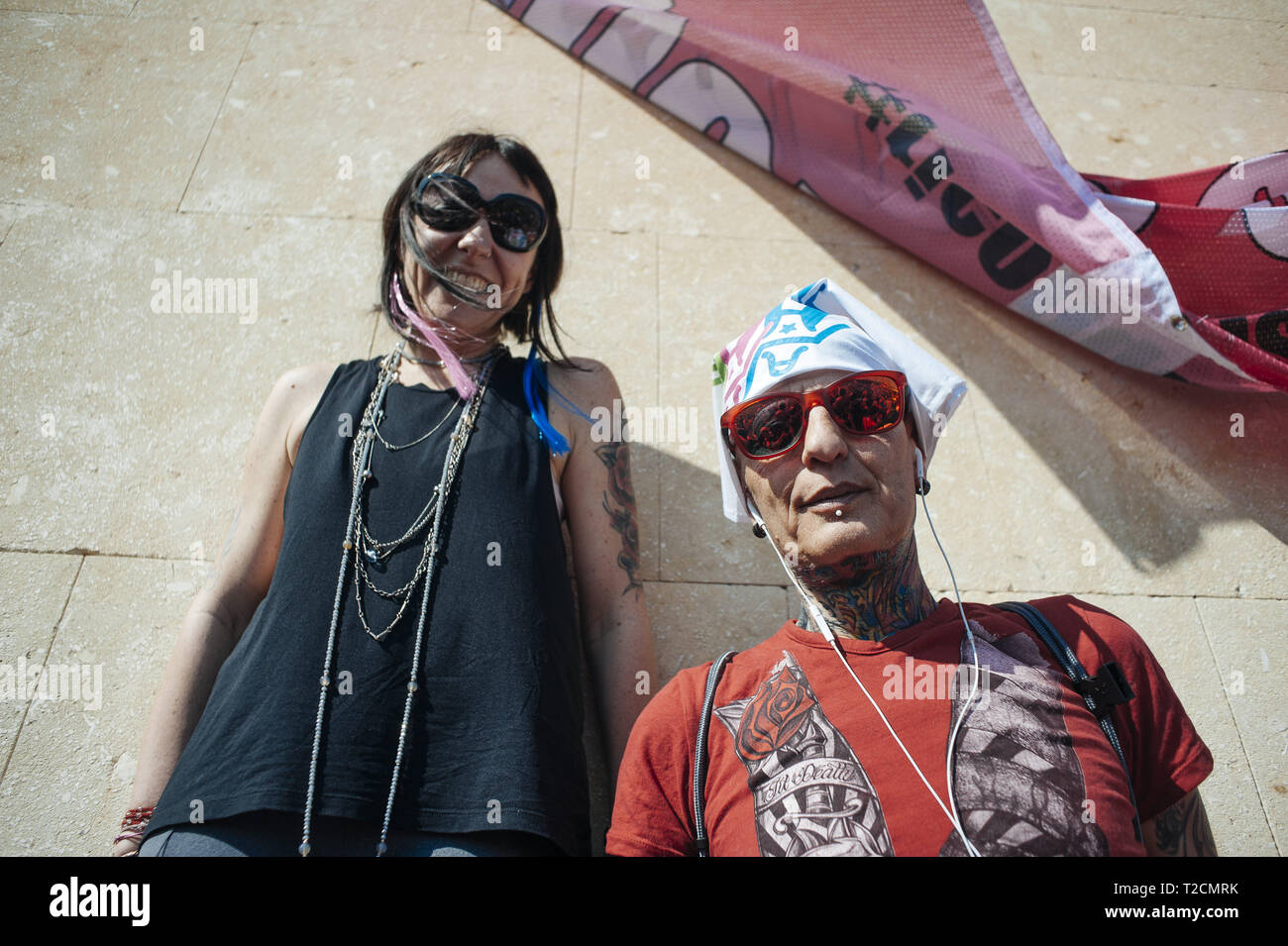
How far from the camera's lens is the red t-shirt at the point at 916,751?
1.65m

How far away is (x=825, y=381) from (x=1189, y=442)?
207cm

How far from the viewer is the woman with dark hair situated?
6.15 feet

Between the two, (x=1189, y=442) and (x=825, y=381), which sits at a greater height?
(x=825, y=381)

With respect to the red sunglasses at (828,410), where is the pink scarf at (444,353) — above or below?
below

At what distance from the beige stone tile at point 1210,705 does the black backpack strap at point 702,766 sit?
1622mm

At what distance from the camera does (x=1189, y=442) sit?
324 centimetres

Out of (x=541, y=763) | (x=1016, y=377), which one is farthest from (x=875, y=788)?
(x=1016, y=377)

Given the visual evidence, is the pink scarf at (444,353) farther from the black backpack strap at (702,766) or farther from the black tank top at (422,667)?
the black backpack strap at (702,766)

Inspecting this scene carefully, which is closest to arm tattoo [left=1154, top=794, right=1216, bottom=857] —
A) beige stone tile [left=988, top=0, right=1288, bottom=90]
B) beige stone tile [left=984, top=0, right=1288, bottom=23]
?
beige stone tile [left=988, top=0, right=1288, bottom=90]

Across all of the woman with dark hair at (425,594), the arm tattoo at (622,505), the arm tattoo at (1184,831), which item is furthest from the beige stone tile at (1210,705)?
the woman with dark hair at (425,594)

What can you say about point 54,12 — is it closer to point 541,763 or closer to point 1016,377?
point 541,763
